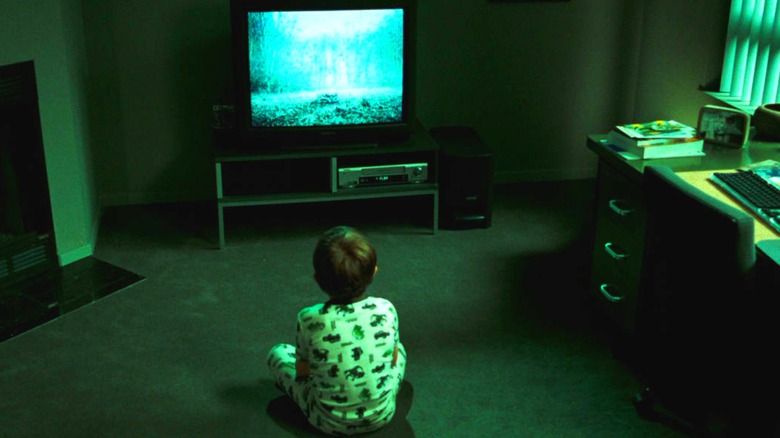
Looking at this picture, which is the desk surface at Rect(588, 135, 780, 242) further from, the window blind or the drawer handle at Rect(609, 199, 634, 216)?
the window blind

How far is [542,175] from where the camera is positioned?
188 inches

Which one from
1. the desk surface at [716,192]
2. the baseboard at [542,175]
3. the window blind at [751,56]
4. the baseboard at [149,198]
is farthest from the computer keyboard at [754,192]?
the baseboard at [149,198]

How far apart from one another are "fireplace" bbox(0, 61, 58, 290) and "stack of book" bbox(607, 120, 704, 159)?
7.40ft

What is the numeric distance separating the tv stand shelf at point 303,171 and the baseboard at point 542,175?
2.52 ft

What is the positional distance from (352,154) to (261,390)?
4.62ft

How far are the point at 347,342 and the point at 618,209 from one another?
1.17m

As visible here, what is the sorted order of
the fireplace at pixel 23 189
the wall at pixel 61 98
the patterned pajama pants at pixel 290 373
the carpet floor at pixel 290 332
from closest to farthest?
the patterned pajama pants at pixel 290 373 → the carpet floor at pixel 290 332 → the wall at pixel 61 98 → the fireplace at pixel 23 189

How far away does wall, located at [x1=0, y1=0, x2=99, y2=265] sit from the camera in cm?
A: 327

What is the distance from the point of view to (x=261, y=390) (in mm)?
2754

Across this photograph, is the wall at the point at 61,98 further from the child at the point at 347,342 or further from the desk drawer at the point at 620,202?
the desk drawer at the point at 620,202

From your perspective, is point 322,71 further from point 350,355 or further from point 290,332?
point 350,355

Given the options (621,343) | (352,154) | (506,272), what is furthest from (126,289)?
(621,343)

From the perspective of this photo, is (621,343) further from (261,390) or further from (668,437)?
(261,390)

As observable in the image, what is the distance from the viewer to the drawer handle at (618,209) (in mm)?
2887
